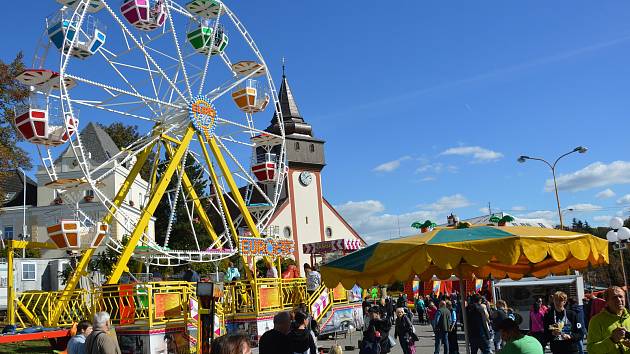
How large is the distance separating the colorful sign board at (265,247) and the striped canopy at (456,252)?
1192 centimetres

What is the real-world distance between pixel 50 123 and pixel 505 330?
1582 centimetres

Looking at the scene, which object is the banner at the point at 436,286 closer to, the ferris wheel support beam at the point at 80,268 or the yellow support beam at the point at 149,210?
the yellow support beam at the point at 149,210

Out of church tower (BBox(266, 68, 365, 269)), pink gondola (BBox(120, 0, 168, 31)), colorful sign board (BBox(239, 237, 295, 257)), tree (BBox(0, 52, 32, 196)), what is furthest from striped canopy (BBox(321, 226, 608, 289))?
church tower (BBox(266, 68, 365, 269))

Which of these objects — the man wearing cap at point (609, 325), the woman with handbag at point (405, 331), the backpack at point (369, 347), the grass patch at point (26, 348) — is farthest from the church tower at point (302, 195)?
the man wearing cap at point (609, 325)

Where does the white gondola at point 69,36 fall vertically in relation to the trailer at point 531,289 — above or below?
above

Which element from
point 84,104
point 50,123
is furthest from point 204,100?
point 50,123

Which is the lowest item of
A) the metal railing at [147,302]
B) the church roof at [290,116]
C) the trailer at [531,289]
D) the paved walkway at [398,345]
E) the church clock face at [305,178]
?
the paved walkway at [398,345]

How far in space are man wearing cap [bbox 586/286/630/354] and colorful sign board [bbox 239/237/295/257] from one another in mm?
14447

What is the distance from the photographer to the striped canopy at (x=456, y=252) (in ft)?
22.9

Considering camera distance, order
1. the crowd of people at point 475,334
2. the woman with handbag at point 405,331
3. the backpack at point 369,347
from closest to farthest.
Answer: the crowd of people at point 475,334 → the backpack at point 369,347 → the woman with handbag at point 405,331

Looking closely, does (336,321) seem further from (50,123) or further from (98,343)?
(98,343)

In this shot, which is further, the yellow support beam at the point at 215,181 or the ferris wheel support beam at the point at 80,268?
the yellow support beam at the point at 215,181

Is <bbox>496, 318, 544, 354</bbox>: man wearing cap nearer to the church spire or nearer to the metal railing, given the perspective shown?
the metal railing

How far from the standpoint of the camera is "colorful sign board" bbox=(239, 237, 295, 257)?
20.0m
